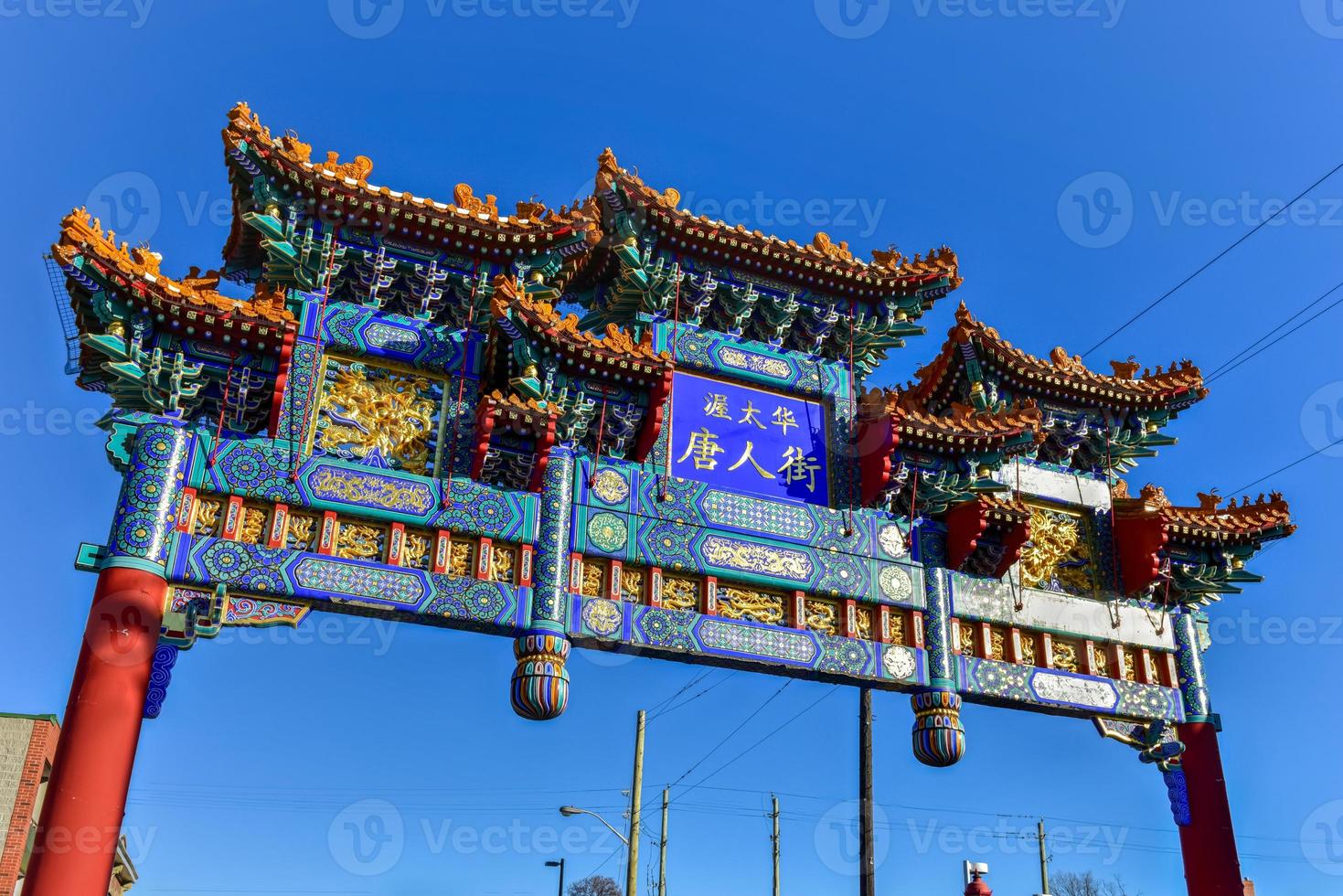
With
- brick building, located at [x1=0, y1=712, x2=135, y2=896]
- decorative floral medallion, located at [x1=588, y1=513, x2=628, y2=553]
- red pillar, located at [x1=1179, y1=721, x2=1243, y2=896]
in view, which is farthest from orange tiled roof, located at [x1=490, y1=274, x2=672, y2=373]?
brick building, located at [x1=0, y1=712, x2=135, y2=896]

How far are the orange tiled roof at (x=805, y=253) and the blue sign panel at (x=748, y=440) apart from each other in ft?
5.51

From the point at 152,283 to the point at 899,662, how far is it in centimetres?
907

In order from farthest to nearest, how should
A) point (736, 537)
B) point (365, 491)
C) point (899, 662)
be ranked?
point (899, 662)
point (736, 537)
point (365, 491)

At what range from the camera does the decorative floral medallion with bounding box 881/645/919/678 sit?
1370 centimetres

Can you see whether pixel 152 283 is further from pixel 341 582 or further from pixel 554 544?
pixel 554 544

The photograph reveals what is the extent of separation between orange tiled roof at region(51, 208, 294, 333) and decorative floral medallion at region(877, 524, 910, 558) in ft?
24.0

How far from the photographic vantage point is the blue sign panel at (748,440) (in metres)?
14.2

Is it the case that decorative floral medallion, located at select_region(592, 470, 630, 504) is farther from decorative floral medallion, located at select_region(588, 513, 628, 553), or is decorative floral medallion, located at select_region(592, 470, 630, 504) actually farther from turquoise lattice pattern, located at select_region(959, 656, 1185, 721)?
turquoise lattice pattern, located at select_region(959, 656, 1185, 721)

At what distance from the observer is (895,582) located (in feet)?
46.6

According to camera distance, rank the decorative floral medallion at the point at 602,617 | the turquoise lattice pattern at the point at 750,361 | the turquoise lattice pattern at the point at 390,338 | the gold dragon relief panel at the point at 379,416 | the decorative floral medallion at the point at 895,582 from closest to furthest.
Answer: the decorative floral medallion at the point at 602,617, the gold dragon relief panel at the point at 379,416, the turquoise lattice pattern at the point at 390,338, the decorative floral medallion at the point at 895,582, the turquoise lattice pattern at the point at 750,361

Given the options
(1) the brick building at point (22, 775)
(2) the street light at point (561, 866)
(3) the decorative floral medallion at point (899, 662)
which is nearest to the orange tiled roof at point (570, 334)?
(3) the decorative floral medallion at point (899, 662)

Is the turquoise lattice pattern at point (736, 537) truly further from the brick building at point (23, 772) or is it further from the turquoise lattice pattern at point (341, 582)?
the brick building at point (23, 772)

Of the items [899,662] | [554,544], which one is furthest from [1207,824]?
[554,544]

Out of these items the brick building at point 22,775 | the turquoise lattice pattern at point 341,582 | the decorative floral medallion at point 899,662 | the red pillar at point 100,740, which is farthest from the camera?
the brick building at point 22,775
